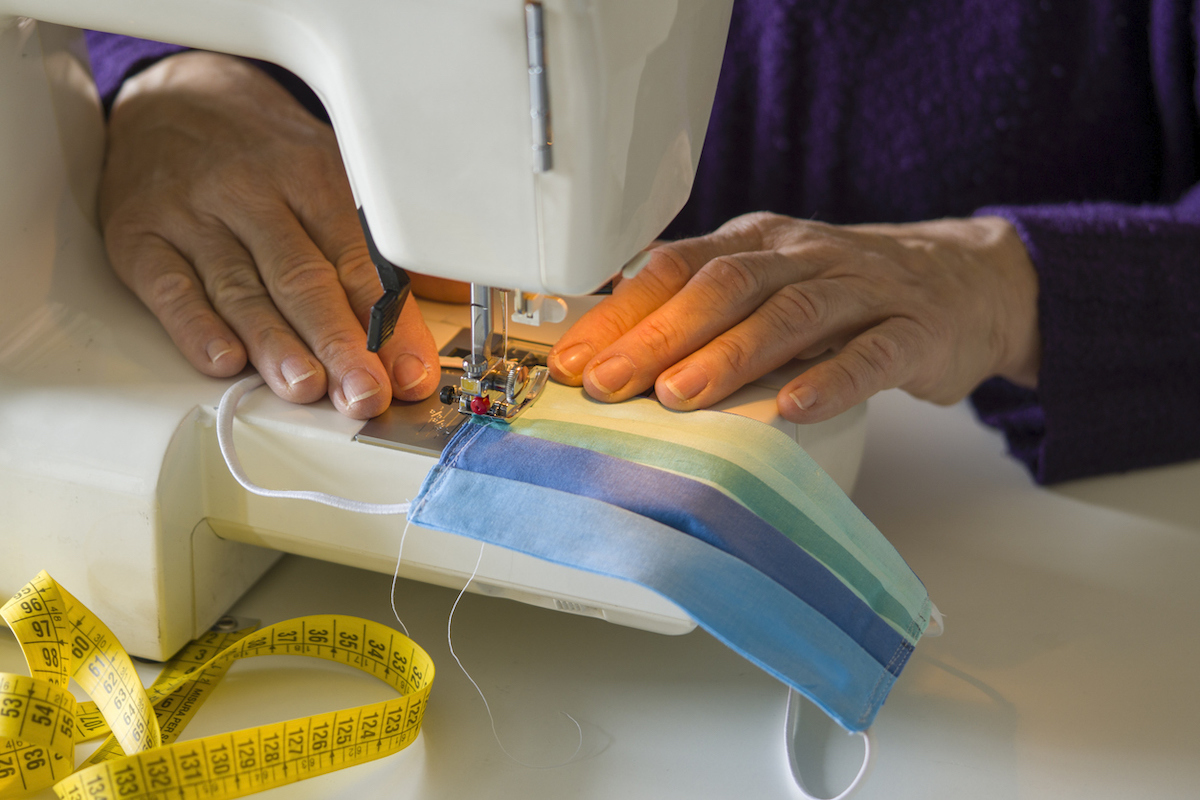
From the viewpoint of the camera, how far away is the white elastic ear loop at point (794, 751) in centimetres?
76

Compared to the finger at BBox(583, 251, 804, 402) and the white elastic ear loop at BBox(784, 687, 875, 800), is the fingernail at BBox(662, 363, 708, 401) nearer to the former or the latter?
the finger at BBox(583, 251, 804, 402)

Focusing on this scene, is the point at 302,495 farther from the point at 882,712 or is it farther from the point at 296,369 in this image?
the point at 882,712

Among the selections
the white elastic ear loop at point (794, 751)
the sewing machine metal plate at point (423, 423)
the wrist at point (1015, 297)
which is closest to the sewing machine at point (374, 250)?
the sewing machine metal plate at point (423, 423)

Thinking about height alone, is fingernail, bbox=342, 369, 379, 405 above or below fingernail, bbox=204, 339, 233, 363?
above

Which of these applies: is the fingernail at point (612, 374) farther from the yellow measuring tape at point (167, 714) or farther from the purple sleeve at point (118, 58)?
the purple sleeve at point (118, 58)

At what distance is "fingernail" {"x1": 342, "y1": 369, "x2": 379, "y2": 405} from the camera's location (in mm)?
847

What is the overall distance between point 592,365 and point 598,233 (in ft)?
0.64

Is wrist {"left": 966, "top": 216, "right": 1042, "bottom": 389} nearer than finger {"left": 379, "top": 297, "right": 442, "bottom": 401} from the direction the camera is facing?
No

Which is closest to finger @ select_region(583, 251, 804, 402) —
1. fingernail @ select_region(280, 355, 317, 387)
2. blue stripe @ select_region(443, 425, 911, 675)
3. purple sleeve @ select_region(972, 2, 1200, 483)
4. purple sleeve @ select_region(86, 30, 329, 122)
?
blue stripe @ select_region(443, 425, 911, 675)

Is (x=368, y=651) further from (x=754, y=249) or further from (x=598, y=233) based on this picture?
(x=754, y=249)

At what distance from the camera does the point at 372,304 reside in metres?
0.98

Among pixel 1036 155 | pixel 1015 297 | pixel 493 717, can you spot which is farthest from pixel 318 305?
pixel 1036 155

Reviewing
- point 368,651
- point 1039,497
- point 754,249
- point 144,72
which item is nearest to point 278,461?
point 368,651

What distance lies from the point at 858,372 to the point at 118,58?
3.17ft
